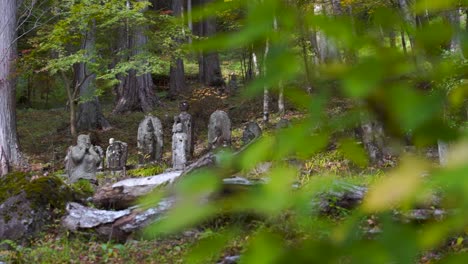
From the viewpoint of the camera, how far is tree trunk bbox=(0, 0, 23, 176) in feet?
42.0

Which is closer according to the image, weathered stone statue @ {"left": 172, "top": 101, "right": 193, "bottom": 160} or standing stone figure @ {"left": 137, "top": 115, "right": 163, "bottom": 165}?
weathered stone statue @ {"left": 172, "top": 101, "right": 193, "bottom": 160}

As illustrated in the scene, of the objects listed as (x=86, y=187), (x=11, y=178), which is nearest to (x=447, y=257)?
(x=11, y=178)

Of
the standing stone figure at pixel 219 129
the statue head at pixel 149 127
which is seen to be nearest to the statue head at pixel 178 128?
the standing stone figure at pixel 219 129

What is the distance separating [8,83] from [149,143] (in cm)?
362

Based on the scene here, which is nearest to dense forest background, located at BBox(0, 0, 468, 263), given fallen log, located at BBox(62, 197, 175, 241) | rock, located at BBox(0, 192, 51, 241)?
fallen log, located at BBox(62, 197, 175, 241)

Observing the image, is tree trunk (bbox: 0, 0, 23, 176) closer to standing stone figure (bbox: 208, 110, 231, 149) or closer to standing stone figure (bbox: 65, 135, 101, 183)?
standing stone figure (bbox: 65, 135, 101, 183)

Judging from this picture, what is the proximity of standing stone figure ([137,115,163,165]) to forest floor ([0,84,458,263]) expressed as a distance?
269 mm

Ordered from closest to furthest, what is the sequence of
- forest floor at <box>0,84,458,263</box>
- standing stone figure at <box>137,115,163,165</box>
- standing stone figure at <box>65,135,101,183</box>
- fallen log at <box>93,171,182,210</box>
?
forest floor at <box>0,84,458,263</box>
fallen log at <box>93,171,182,210</box>
standing stone figure at <box>65,135,101,183</box>
standing stone figure at <box>137,115,163,165</box>

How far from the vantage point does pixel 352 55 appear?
2.02ft

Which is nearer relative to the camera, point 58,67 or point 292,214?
point 292,214

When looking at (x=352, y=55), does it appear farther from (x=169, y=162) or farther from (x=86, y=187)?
(x=169, y=162)

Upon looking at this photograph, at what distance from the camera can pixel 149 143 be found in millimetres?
12789

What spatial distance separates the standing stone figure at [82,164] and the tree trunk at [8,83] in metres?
2.63

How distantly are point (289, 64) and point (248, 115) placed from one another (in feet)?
A: 56.5
